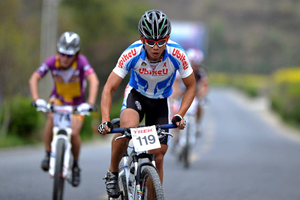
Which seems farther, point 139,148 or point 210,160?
point 210,160

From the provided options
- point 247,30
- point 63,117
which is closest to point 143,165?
point 63,117

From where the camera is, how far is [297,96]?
43.0 metres

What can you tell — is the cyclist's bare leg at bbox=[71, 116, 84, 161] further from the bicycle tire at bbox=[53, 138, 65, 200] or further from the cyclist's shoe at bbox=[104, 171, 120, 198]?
the cyclist's shoe at bbox=[104, 171, 120, 198]

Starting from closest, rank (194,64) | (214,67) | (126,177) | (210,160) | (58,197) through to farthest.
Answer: (126,177) → (58,197) → (194,64) → (210,160) → (214,67)

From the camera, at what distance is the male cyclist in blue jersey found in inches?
239

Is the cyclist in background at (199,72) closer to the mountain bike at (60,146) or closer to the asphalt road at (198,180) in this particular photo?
the asphalt road at (198,180)

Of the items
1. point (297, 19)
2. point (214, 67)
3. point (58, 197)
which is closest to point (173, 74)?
point (58, 197)

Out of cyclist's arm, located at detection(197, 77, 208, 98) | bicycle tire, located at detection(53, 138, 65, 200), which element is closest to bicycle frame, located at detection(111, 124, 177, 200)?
bicycle tire, located at detection(53, 138, 65, 200)

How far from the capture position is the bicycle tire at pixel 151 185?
217 inches

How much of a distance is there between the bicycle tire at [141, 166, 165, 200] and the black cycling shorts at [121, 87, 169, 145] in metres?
0.89

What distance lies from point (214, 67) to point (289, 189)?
147 meters

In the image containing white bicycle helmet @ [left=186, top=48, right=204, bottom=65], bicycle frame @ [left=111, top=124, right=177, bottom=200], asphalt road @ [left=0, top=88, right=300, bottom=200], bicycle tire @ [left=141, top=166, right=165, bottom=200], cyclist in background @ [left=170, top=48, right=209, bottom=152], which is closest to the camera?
bicycle tire @ [left=141, top=166, right=165, bottom=200]

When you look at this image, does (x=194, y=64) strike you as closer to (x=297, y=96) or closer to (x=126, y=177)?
(x=126, y=177)

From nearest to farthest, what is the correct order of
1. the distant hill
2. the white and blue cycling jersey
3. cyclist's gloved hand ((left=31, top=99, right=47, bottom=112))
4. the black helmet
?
1. the black helmet
2. the white and blue cycling jersey
3. cyclist's gloved hand ((left=31, top=99, right=47, bottom=112))
4. the distant hill
